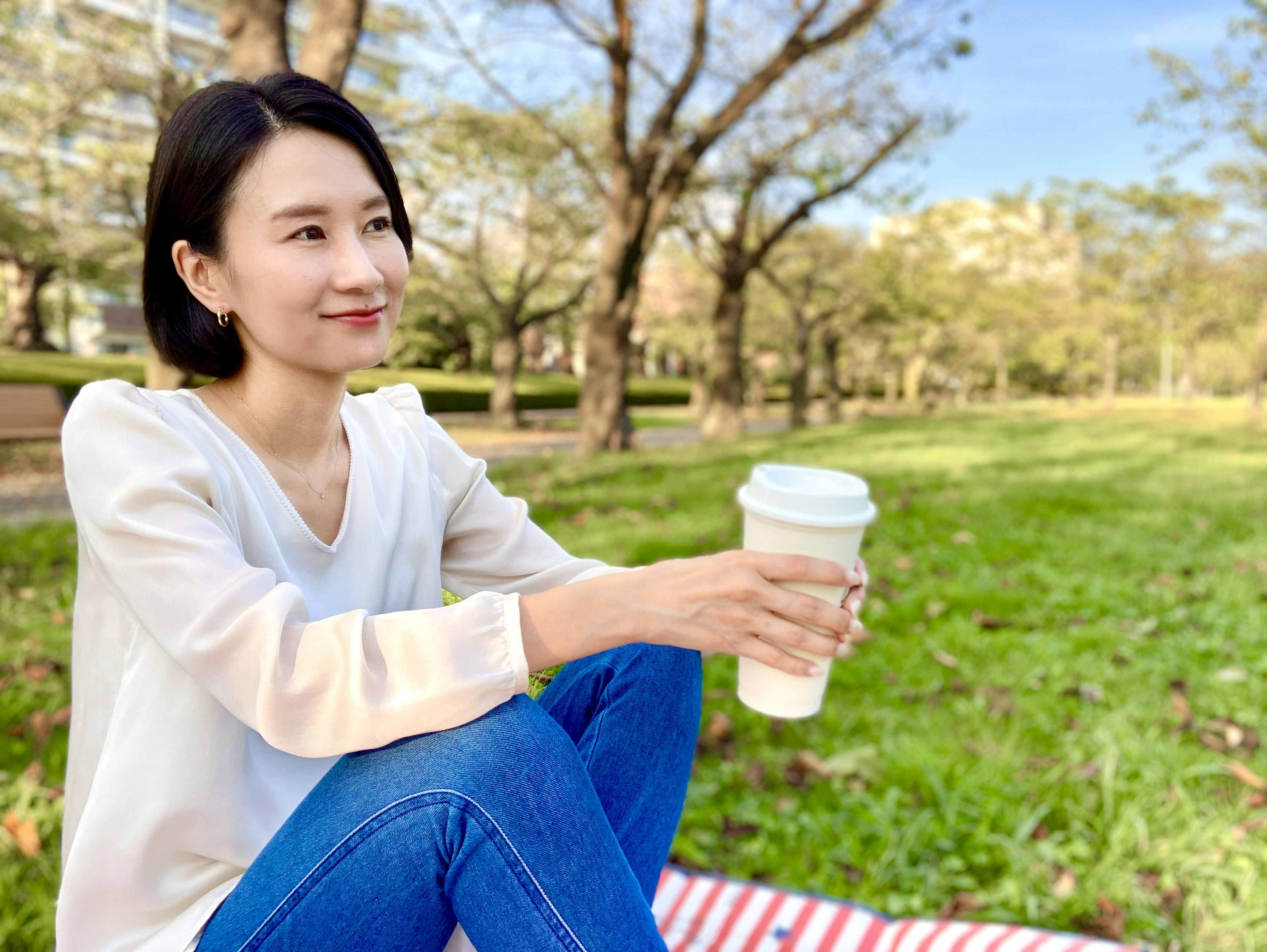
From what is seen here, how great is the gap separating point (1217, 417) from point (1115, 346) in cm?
997

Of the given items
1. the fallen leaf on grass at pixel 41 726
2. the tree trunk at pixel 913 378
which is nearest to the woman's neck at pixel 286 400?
the fallen leaf on grass at pixel 41 726

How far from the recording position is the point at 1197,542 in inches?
234

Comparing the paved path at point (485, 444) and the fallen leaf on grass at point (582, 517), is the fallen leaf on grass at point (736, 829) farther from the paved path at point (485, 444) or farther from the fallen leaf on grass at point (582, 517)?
the fallen leaf on grass at point (582, 517)

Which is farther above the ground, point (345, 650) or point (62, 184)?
point (62, 184)

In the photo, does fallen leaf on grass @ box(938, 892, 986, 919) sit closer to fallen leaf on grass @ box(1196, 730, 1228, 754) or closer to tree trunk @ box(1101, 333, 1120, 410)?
fallen leaf on grass @ box(1196, 730, 1228, 754)

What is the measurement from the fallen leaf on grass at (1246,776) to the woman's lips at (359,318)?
118 inches

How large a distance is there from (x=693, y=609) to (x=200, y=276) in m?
0.85

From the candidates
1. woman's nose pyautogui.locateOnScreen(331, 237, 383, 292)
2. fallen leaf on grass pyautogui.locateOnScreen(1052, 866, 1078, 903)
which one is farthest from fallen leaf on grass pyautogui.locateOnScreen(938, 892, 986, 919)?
woman's nose pyautogui.locateOnScreen(331, 237, 383, 292)

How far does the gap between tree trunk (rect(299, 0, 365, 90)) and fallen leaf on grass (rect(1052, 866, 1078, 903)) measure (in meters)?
4.70

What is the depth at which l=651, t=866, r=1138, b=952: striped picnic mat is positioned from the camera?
6.94 ft

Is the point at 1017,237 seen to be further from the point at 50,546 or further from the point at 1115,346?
the point at 50,546

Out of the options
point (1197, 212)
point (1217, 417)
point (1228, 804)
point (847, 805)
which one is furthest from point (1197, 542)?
point (1217, 417)

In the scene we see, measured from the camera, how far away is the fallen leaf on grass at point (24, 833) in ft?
7.92

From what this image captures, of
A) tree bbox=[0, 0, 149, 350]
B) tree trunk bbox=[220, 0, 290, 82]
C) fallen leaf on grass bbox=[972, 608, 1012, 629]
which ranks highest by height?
tree bbox=[0, 0, 149, 350]
